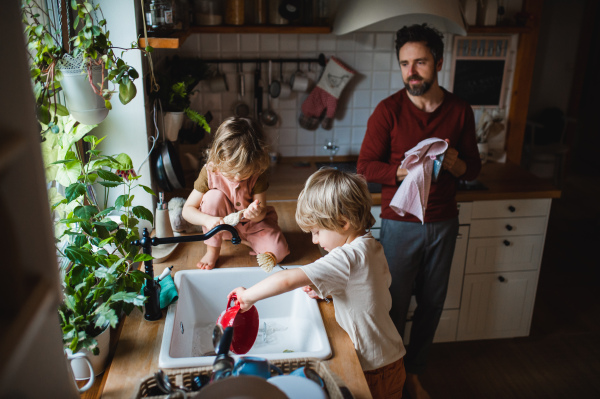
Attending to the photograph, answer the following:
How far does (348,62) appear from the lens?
2908 mm

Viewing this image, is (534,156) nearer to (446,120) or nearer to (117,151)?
(446,120)

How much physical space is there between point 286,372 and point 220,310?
24.3 inches

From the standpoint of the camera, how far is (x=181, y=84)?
6.90 ft

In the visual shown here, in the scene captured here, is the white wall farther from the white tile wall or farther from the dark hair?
the dark hair

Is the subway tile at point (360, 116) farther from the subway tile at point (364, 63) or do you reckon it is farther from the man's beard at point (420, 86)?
the man's beard at point (420, 86)

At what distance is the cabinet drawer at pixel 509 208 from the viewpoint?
257cm

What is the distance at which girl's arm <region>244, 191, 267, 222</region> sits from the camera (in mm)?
1681

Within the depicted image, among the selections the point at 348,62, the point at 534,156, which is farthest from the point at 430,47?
the point at 534,156

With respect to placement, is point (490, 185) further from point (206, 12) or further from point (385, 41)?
point (206, 12)

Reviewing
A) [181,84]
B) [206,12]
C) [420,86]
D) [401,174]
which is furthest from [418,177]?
[206,12]

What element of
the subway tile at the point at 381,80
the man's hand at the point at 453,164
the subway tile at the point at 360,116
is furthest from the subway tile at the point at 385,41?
the man's hand at the point at 453,164

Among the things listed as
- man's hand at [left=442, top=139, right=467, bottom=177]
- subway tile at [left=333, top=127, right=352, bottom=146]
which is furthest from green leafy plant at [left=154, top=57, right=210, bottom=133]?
man's hand at [left=442, top=139, right=467, bottom=177]

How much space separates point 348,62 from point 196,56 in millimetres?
850

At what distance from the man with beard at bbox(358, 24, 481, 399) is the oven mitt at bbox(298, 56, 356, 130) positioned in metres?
0.78
